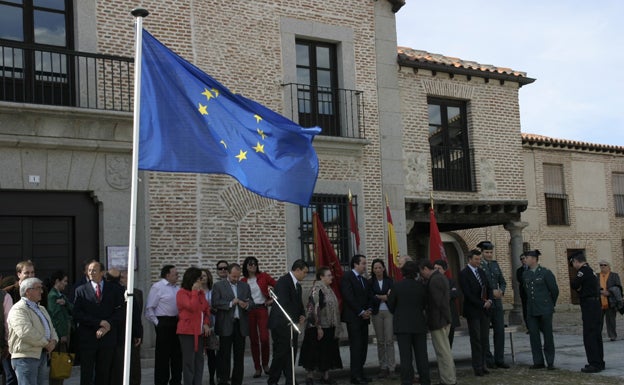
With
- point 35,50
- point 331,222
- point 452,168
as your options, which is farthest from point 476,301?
point 35,50

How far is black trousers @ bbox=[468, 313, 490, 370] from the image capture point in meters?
12.1

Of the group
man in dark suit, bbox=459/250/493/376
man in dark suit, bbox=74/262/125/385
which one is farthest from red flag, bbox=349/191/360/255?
man in dark suit, bbox=74/262/125/385

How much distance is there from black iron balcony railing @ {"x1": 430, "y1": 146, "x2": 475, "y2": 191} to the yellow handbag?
1197 centimetres

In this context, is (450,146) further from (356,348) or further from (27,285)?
(27,285)

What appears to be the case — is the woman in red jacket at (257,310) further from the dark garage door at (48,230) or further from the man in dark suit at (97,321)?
the man in dark suit at (97,321)

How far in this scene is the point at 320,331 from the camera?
37.2 ft

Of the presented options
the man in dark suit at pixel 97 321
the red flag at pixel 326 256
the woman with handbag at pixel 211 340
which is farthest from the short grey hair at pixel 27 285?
the red flag at pixel 326 256

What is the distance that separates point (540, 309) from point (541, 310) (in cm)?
3

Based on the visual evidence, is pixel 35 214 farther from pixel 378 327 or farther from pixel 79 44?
pixel 378 327

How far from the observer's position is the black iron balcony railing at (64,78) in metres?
13.1

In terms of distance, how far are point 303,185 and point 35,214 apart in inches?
244

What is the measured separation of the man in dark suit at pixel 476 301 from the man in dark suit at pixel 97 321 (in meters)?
5.40

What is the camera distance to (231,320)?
1123cm

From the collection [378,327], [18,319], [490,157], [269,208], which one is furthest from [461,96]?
[18,319]
